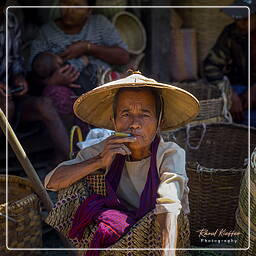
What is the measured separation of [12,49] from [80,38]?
25.9 inches

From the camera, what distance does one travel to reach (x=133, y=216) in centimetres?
258

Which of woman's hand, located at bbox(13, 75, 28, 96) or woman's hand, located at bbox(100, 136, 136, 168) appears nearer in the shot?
woman's hand, located at bbox(100, 136, 136, 168)

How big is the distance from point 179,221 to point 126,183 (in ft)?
1.31

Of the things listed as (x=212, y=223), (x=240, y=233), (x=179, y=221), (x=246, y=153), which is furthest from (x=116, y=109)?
(x=246, y=153)

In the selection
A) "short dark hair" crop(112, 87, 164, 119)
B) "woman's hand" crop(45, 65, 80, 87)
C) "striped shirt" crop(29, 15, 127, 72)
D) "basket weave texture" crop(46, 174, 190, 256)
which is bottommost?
"basket weave texture" crop(46, 174, 190, 256)

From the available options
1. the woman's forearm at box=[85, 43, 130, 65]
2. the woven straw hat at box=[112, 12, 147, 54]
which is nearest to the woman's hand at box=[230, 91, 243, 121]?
the woman's forearm at box=[85, 43, 130, 65]

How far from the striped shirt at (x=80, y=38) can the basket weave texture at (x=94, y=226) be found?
6.47 ft

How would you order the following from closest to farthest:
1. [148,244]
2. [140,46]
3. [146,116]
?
[148,244]
[146,116]
[140,46]

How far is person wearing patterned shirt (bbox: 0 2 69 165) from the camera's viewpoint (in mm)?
4172

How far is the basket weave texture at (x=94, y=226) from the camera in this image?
242cm

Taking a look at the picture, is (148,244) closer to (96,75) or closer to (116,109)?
(116,109)

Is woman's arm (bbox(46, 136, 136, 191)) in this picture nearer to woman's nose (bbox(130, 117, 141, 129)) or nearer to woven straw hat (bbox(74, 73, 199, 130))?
woman's nose (bbox(130, 117, 141, 129))

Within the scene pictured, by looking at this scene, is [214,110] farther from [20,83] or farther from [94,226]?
[94,226]

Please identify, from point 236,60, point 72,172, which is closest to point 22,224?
point 72,172
